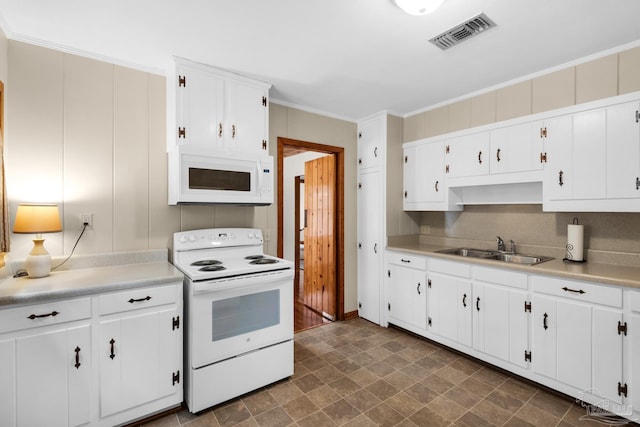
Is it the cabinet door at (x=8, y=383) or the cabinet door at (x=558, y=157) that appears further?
the cabinet door at (x=558, y=157)

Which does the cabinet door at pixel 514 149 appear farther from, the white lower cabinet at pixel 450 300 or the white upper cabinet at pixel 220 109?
the white upper cabinet at pixel 220 109

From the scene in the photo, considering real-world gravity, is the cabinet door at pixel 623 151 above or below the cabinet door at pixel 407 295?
above

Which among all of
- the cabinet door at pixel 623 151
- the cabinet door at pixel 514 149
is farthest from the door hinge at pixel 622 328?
the cabinet door at pixel 514 149

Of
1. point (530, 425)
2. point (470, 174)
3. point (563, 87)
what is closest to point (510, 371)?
point (530, 425)

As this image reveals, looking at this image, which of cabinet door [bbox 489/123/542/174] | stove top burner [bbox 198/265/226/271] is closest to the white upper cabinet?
stove top burner [bbox 198/265/226/271]

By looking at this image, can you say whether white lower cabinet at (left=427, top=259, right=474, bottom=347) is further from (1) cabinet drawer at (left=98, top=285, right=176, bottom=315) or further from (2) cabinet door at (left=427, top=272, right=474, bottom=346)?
(1) cabinet drawer at (left=98, top=285, right=176, bottom=315)

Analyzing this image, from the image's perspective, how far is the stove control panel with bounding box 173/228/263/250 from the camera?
99.9 inches

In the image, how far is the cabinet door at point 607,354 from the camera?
1.97m

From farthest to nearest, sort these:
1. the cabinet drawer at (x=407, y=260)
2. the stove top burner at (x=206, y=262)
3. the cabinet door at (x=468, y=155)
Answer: the cabinet drawer at (x=407, y=260), the cabinet door at (x=468, y=155), the stove top burner at (x=206, y=262)

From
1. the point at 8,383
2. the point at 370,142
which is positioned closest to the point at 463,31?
the point at 370,142

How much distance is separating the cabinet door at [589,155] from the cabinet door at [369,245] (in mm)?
1778

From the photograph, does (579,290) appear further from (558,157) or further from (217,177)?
(217,177)

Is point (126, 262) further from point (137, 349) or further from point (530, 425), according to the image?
point (530, 425)

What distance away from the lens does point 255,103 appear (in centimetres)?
274
